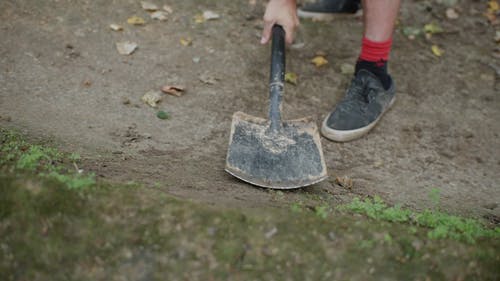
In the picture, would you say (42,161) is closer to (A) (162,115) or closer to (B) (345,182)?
(A) (162,115)

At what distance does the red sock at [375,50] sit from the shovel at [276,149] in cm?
67

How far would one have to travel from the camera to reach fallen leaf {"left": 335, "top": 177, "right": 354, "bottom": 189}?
8.46 feet

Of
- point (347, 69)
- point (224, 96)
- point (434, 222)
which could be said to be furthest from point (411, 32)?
point (434, 222)

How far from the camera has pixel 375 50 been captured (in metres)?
3.10

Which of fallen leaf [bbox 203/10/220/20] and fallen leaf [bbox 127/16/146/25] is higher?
fallen leaf [bbox 127/16/146/25]

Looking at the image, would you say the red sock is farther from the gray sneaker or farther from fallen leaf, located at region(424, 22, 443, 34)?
fallen leaf, located at region(424, 22, 443, 34)

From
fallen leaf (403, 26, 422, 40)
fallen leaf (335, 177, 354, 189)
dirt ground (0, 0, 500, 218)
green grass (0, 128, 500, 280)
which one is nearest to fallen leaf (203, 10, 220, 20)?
dirt ground (0, 0, 500, 218)

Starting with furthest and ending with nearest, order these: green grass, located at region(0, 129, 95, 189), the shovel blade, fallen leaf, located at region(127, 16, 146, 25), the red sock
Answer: fallen leaf, located at region(127, 16, 146, 25) < the red sock < the shovel blade < green grass, located at region(0, 129, 95, 189)

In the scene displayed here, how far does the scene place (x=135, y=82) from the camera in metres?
3.29

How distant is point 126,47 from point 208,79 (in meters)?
0.65

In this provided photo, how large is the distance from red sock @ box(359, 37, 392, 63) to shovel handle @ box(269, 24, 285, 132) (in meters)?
0.65

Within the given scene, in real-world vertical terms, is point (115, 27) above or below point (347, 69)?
above

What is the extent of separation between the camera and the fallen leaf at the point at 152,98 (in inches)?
123

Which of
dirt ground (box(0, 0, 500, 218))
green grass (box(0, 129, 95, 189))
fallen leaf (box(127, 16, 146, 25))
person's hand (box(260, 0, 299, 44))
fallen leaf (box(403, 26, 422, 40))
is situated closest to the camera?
green grass (box(0, 129, 95, 189))
